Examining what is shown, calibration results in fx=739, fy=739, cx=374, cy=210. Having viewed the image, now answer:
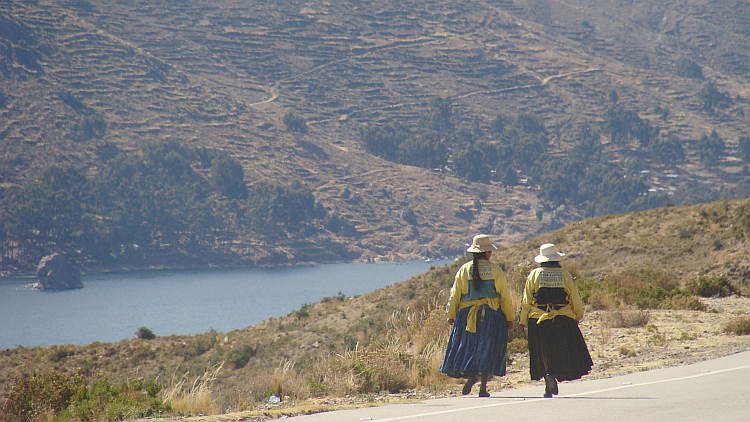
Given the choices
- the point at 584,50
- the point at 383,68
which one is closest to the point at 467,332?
the point at 383,68

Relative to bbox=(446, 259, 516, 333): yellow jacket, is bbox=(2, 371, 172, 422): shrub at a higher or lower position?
lower

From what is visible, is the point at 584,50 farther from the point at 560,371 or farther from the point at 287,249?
the point at 560,371

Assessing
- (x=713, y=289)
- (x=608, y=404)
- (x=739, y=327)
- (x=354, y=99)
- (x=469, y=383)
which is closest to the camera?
(x=608, y=404)

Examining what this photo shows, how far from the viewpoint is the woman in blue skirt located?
24.2 feet

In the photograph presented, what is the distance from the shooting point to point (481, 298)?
742cm

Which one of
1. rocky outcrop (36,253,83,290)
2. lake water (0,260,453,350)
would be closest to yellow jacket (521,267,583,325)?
lake water (0,260,453,350)

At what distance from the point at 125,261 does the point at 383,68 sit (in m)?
75.2

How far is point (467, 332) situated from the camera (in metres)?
7.52

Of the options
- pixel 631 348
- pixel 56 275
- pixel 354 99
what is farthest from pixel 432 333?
pixel 354 99

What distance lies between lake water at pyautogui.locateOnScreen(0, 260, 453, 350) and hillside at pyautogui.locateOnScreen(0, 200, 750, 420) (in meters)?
23.0

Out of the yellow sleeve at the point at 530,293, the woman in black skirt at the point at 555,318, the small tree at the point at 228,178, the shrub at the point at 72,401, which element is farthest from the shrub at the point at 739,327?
the small tree at the point at 228,178

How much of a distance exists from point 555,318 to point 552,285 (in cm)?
36

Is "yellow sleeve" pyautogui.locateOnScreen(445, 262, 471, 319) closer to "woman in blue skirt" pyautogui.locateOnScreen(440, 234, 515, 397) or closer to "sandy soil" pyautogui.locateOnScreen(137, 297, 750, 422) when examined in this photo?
"woman in blue skirt" pyautogui.locateOnScreen(440, 234, 515, 397)

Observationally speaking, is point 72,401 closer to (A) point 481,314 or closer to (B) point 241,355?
(A) point 481,314
